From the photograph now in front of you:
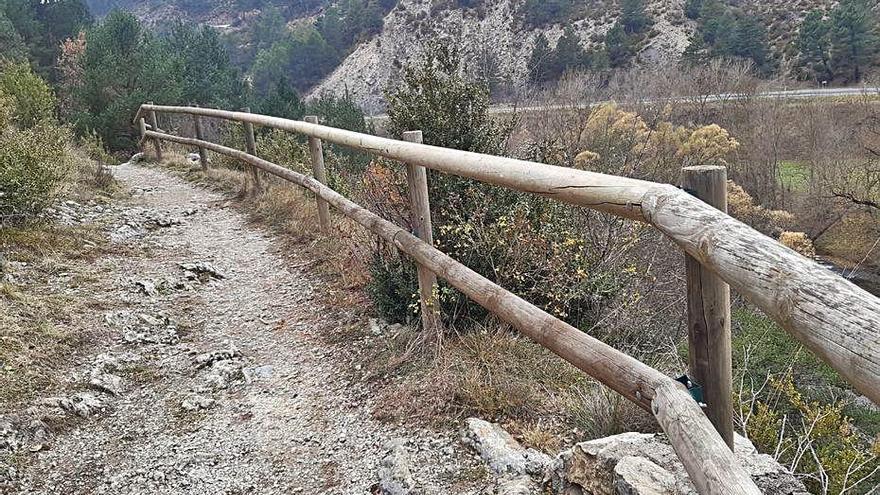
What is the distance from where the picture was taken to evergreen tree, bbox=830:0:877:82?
150ft

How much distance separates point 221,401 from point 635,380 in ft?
8.96

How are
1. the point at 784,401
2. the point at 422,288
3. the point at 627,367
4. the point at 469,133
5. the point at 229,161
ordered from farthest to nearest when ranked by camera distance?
the point at 229,161, the point at 784,401, the point at 469,133, the point at 422,288, the point at 627,367

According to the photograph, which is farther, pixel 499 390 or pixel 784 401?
pixel 784 401

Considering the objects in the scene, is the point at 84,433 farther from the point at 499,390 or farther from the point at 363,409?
the point at 499,390

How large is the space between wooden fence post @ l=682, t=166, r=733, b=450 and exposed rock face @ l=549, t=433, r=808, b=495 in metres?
0.24

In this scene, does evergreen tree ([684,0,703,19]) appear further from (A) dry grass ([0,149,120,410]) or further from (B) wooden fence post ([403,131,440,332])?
(B) wooden fence post ([403,131,440,332])

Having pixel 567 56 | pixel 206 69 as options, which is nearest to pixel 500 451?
pixel 206 69

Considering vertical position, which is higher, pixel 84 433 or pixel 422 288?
pixel 422 288

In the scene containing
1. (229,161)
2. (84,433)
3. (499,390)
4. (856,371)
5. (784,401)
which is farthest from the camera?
(229,161)

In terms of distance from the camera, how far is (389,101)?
17.0ft

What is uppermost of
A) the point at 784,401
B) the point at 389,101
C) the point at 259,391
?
the point at 389,101

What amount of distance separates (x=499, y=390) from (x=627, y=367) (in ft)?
4.35

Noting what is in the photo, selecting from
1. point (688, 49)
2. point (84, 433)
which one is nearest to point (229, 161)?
point (84, 433)

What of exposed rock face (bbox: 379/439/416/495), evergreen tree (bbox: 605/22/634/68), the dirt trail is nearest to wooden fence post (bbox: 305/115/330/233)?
the dirt trail
